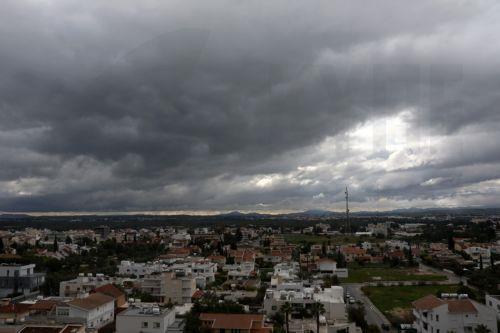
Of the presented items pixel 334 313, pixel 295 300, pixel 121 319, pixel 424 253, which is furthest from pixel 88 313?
pixel 424 253

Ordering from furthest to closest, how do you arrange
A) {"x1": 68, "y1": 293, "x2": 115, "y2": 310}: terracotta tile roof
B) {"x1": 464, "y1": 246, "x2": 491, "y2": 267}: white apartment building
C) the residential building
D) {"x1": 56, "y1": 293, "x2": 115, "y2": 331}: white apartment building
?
1. {"x1": 464, "y1": 246, "x2": 491, "y2": 267}: white apartment building
2. the residential building
3. {"x1": 68, "y1": 293, "x2": 115, "y2": 310}: terracotta tile roof
4. {"x1": 56, "y1": 293, "x2": 115, "y2": 331}: white apartment building

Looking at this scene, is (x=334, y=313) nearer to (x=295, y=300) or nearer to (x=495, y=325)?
(x=295, y=300)

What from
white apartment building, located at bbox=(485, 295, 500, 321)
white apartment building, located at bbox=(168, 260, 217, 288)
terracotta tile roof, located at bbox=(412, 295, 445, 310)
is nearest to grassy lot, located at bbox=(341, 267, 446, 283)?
white apartment building, located at bbox=(168, 260, 217, 288)

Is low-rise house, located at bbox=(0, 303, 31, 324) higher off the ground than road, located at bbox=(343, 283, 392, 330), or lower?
higher

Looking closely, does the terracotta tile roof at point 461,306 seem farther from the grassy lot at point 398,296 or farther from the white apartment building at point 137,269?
the white apartment building at point 137,269

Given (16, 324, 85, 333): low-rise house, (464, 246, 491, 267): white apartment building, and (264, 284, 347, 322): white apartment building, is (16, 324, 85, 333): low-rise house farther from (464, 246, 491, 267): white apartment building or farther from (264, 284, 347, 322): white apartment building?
(464, 246, 491, 267): white apartment building

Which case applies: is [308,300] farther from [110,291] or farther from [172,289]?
[110,291]

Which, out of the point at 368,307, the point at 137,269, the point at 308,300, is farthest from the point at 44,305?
the point at 368,307
